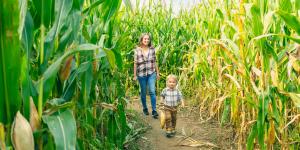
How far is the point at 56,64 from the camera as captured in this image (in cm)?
162

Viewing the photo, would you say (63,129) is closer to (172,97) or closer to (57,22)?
(57,22)

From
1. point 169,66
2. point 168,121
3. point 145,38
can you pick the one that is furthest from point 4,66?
point 169,66

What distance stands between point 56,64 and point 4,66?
31cm

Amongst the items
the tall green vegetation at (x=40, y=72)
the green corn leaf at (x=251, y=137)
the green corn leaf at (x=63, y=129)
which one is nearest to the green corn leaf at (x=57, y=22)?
the tall green vegetation at (x=40, y=72)

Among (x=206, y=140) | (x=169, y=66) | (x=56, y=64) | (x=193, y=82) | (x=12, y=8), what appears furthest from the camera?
(x=169, y=66)

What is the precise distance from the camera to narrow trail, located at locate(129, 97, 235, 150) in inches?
170

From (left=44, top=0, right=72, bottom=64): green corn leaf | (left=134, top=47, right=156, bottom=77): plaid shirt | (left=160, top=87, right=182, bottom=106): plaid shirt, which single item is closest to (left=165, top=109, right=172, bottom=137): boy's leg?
(left=160, top=87, right=182, bottom=106): plaid shirt

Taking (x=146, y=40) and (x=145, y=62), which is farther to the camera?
(x=145, y=62)

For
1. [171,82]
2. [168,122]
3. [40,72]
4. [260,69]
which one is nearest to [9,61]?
[40,72]

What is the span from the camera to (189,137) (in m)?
4.65

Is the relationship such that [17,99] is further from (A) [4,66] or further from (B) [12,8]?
(B) [12,8]

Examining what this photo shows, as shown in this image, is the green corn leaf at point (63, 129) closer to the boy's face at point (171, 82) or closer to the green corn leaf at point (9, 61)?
the green corn leaf at point (9, 61)

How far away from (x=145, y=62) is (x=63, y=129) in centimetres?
420

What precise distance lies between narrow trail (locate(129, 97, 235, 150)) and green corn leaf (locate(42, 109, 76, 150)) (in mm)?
2799
